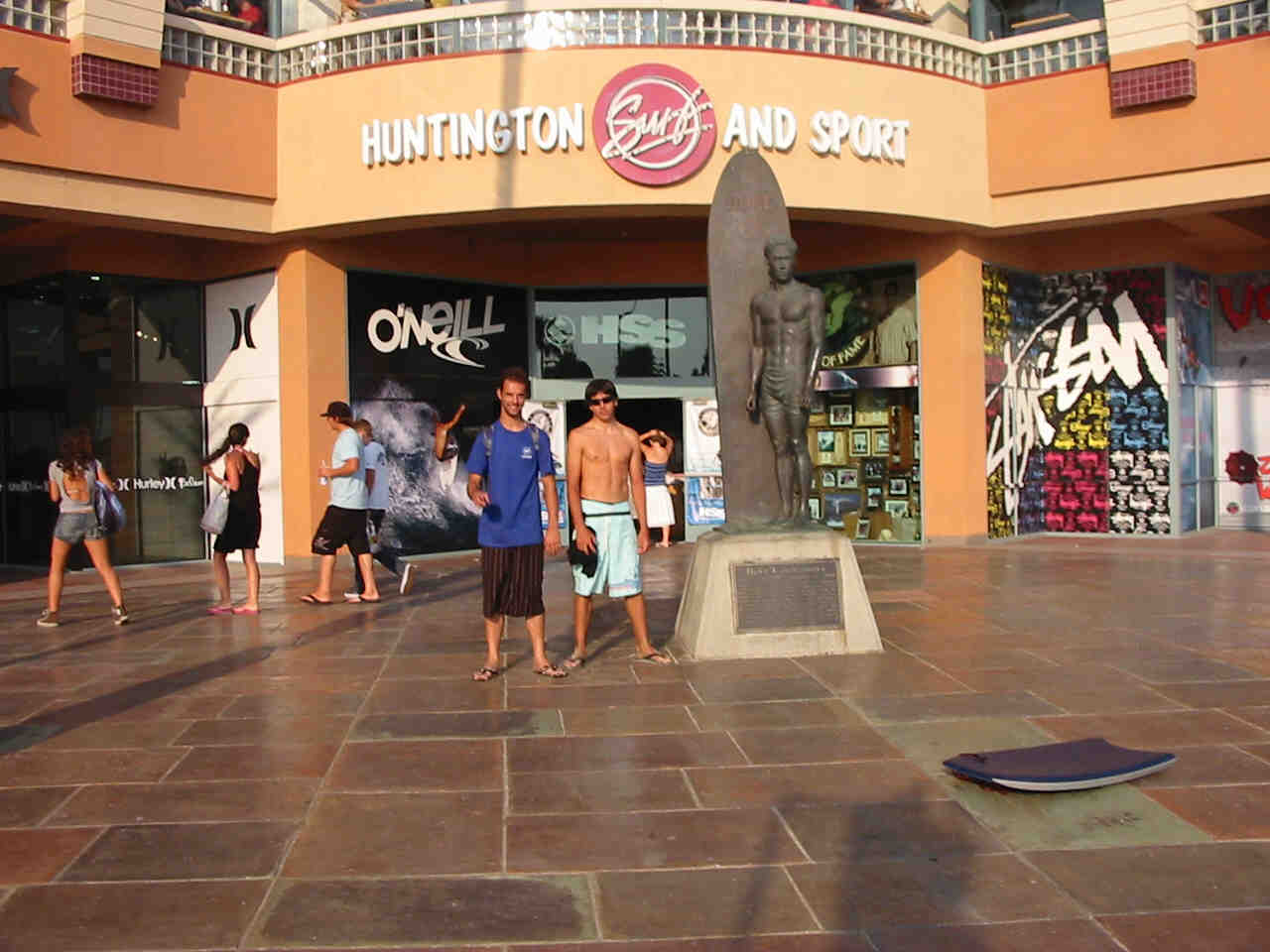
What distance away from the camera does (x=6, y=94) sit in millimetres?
12273

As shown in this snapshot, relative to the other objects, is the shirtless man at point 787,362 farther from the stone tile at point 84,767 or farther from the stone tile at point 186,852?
the stone tile at point 186,852

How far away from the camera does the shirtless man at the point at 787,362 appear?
8.15 metres

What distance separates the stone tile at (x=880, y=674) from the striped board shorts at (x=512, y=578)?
172cm

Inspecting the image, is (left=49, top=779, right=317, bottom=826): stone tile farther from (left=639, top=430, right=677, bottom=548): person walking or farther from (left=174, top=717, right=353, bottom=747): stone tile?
(left=639, top=430, right=677, bottom=548): person walking

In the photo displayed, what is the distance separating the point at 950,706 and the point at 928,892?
262cm

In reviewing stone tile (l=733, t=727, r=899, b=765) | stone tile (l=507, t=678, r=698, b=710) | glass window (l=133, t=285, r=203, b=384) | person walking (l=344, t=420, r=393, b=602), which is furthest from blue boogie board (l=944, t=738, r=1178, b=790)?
glass window (l=133, t=285, r=203, b=384)

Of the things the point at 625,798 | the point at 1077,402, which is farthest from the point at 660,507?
the point at 625,798

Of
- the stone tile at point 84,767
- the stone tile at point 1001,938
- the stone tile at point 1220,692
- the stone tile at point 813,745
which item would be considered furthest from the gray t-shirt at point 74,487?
the stone tile at point 1001,938

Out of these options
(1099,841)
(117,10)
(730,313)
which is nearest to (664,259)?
(117,10)

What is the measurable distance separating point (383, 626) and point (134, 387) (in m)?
7.75

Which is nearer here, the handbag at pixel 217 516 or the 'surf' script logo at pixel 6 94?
the handbag at pixel 217 516

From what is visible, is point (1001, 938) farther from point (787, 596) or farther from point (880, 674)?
point (787, 596)

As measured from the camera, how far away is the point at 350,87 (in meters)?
14.1

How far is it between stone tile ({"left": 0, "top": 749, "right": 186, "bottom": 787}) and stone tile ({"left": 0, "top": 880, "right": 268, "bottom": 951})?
4.48 feet
